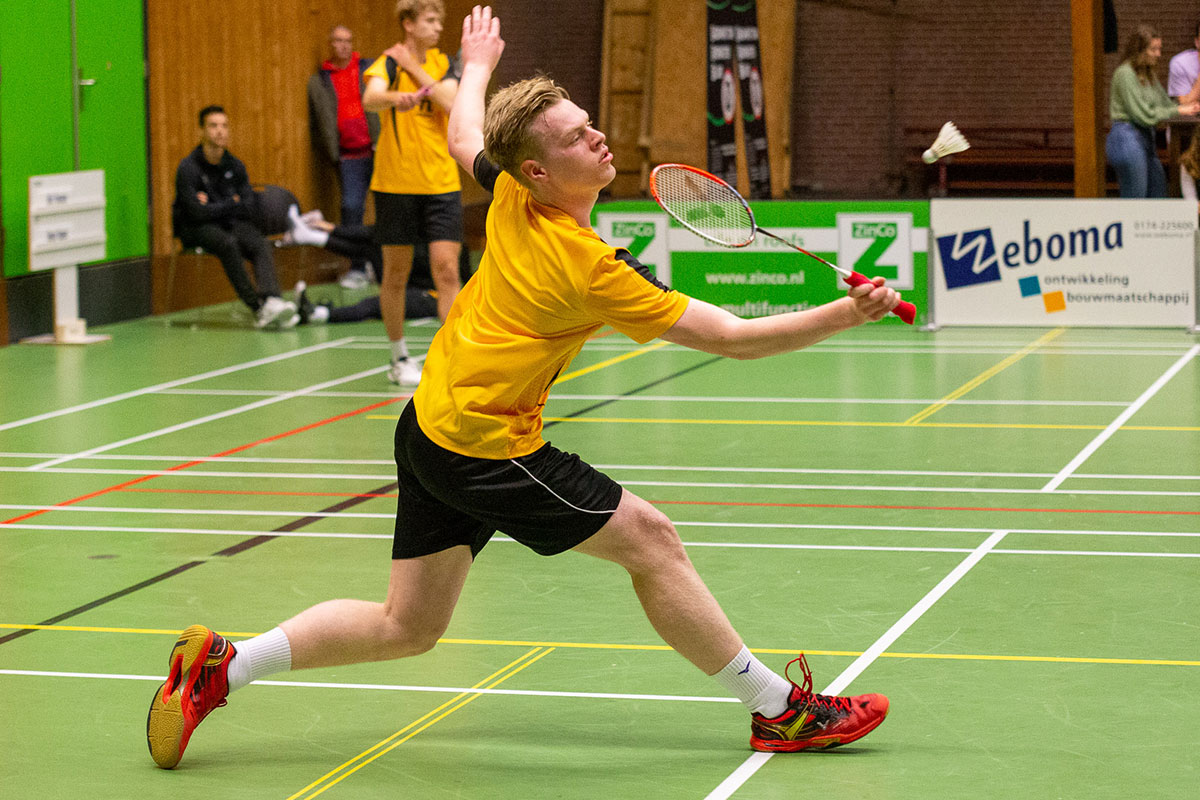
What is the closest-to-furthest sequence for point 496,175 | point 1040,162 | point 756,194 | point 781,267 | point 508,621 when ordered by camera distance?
point 496,175 → point 508,621 → point 781,267 → point 756,194 → point 1040,162

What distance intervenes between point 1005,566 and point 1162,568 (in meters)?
0.56

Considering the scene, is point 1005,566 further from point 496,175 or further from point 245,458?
point 245,458

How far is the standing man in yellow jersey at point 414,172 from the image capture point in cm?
1035

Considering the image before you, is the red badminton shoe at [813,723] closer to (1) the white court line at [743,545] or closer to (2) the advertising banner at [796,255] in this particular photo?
(1) the white court line at [743,545]

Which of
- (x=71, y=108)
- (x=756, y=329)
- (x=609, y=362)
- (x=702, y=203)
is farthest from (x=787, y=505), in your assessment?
(x=71, y=108)

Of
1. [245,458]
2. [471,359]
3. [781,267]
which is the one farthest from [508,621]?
[781,267]

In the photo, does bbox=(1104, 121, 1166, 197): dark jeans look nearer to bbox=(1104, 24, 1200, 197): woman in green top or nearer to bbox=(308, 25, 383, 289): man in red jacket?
bbox=(1104, 24, 1200, 197): woman in green top

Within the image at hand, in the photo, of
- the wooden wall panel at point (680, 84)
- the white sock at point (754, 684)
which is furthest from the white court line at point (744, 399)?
the wooden wall panel at point (680, 84)

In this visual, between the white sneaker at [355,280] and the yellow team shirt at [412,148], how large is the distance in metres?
5.82

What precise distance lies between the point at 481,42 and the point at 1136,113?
11328mm

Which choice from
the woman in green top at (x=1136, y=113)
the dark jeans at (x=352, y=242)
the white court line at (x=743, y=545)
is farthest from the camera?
the dark jeans at (x=352, y=242)

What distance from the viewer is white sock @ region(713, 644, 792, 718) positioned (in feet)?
14.2

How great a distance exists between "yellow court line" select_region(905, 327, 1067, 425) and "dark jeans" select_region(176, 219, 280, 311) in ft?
18.9

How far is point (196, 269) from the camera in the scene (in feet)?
50.4
